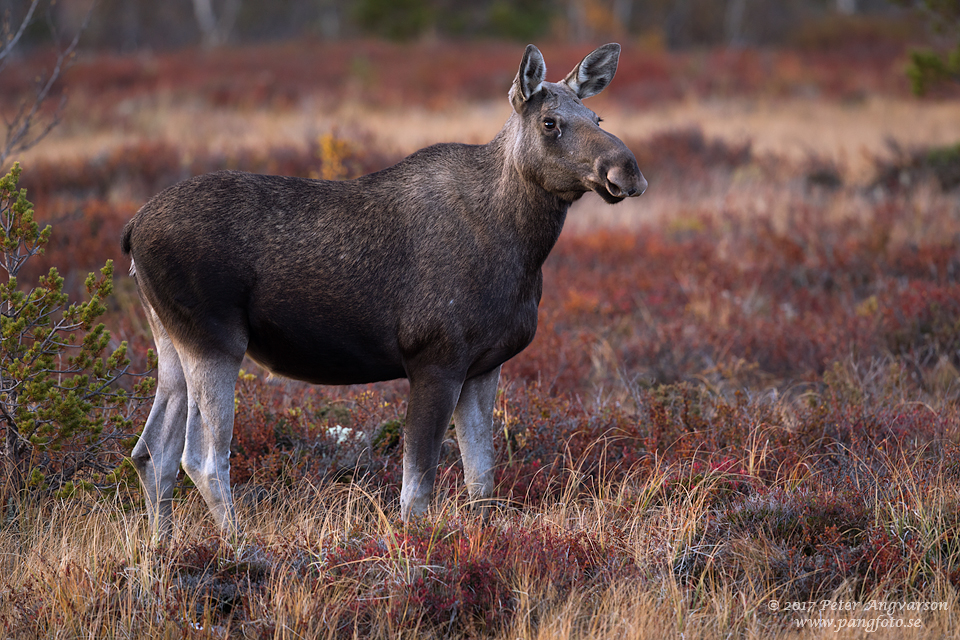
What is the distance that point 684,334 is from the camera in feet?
26.5

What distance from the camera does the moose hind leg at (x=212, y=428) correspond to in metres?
4.20

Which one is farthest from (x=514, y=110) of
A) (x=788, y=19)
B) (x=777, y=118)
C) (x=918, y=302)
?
(x=788, y=19)

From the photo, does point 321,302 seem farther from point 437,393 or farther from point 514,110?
point 514,110

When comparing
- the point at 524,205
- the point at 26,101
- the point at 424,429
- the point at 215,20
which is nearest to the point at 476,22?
the point at 215,20

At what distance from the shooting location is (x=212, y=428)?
4.27 m

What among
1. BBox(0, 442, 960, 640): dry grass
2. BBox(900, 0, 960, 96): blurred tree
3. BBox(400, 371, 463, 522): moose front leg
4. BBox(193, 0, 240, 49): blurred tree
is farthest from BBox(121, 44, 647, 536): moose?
BBox(193, 0, 240, 49): blurred tree

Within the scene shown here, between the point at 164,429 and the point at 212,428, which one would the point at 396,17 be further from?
the point at 212,428

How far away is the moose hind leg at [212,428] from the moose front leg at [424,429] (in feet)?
2.98

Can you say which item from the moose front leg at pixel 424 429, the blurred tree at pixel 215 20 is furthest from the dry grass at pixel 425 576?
the blurred tree at pixel 215 20

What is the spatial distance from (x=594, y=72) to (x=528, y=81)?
1.81ft

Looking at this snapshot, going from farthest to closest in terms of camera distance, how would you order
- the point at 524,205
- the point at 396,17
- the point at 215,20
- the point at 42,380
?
the point at 215,20, the point at 396,17, the point at 42,380, the point at 524,205

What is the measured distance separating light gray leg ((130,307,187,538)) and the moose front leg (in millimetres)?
1363

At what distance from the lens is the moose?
4148 mm

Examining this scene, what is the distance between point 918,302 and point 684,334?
2238 millimetres
